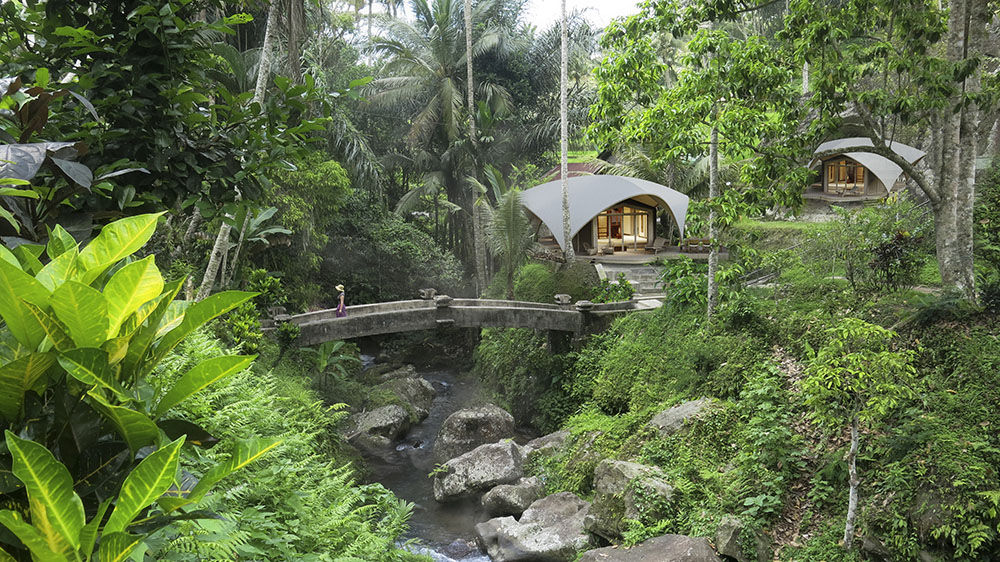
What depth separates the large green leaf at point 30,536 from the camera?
1127 mm

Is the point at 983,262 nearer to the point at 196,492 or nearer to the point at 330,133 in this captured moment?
the point at 196,492

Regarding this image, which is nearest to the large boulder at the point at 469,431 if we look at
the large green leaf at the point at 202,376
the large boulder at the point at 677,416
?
the large boulder at the point at 677,416

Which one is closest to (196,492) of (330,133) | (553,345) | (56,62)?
(56,62)

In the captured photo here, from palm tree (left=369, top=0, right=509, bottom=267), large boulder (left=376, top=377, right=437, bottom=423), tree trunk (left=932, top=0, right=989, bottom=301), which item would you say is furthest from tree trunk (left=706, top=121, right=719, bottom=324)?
palm tree (left=369, top=0, right=509, bottom=267)

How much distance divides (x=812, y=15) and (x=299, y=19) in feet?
27.4

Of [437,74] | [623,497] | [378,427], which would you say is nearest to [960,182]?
[623,497]

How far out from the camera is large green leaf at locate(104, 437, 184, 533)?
48.0 inches

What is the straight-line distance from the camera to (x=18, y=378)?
50.9 inches

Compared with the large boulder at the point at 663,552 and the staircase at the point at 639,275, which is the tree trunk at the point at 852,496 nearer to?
the large boulder at the point at 663,552

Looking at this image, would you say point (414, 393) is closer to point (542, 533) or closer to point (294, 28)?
point (542, 533)

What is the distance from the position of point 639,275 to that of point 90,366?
17.1 meters

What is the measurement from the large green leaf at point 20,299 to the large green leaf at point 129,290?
0.40 feet

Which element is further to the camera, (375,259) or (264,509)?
(375,259)

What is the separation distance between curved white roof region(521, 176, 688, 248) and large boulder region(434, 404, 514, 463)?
6580 mm
